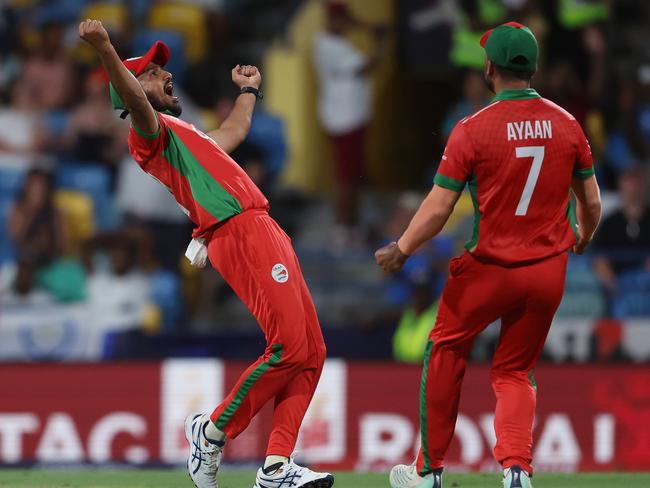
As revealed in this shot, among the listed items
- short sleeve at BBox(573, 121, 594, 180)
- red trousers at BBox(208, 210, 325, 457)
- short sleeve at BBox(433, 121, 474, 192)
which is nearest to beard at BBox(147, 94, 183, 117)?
red trousers at BBox(208, 210, 325, 457)

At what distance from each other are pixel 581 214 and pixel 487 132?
2.25 feet

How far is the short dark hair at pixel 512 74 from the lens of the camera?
6.16m

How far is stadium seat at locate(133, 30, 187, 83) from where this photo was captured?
1350 centimetres

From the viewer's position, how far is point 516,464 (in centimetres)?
610

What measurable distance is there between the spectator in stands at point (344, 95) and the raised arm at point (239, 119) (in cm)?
581

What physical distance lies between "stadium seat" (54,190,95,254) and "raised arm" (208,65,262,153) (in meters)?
5.10

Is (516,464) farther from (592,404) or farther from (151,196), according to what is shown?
(151,196)

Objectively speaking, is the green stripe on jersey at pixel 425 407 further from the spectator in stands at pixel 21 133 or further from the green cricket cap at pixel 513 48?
the spectator in stands at pixel 21 133

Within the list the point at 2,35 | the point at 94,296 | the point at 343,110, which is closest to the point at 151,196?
the point at 94,296

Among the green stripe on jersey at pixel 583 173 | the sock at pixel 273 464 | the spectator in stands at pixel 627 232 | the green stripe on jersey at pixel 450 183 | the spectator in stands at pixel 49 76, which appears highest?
the spectator in stands at pixel 49 76

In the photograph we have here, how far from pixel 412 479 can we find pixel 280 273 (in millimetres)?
1086

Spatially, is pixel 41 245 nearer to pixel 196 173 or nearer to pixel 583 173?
pixel 196 173

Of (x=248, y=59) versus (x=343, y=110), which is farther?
(x=248, y=59)

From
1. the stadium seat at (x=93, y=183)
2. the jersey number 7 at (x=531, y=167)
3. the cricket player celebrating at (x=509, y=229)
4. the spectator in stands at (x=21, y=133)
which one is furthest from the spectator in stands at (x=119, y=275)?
the jersey number 7 at (x=531, y=167)
